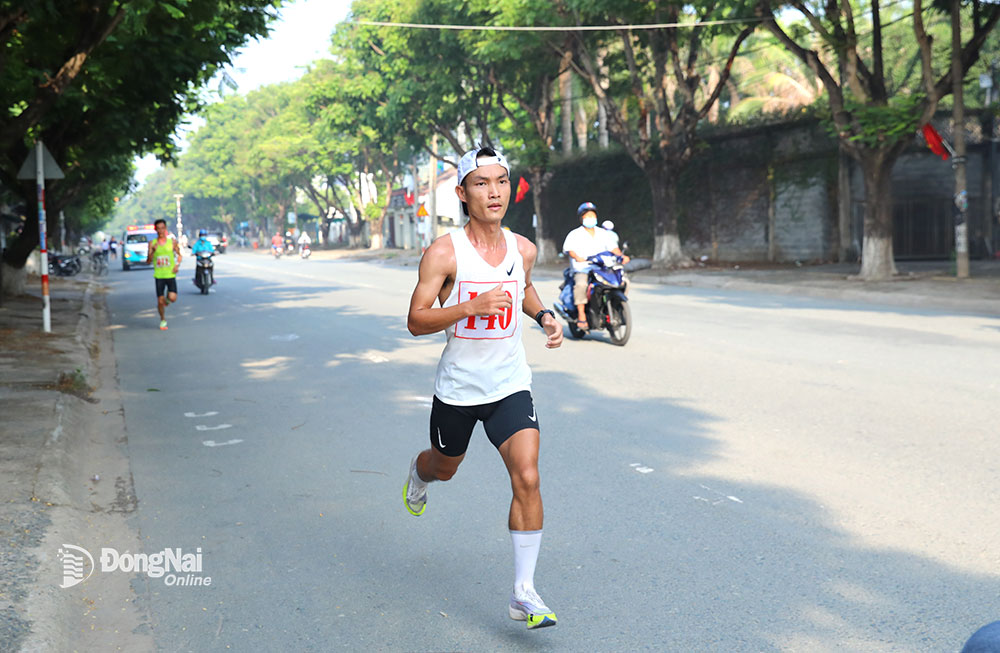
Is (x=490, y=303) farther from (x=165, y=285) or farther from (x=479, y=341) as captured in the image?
(x=165, y=285)

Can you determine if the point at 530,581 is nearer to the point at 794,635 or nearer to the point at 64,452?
the point at 794,635

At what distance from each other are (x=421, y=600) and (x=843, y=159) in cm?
2624

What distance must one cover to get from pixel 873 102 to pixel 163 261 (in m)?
14.8

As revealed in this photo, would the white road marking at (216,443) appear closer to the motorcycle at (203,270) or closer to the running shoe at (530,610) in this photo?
the running shoe at (530,610)

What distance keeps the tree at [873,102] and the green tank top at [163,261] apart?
13619 millimetres

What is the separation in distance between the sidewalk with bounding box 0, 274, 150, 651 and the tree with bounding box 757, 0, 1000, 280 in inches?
622

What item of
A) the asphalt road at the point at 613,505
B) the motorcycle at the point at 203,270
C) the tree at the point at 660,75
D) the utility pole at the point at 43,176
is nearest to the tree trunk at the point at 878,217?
the tree at the point at 660,75

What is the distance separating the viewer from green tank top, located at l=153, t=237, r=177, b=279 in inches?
613

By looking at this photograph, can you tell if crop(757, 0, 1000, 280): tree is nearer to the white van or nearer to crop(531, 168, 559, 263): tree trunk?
crop(531, 168, 559, 263): tree trunk

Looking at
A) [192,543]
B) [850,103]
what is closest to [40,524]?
[192,543]

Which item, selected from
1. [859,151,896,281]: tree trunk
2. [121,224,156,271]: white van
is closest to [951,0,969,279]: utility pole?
[859,151,896,281]: tree trunk

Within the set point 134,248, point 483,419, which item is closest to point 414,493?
point 483,419

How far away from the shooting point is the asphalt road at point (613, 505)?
3.81 metres

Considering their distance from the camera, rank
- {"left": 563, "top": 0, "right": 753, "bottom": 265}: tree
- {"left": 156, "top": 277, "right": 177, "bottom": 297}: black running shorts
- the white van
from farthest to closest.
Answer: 1. the white van
2. {"left": 563, "top": 0, "right": 753, "bottom": 265}: tree
3. {"left": 156, "top": 277, "right": 177, "bottom": 297}: black running shorts
